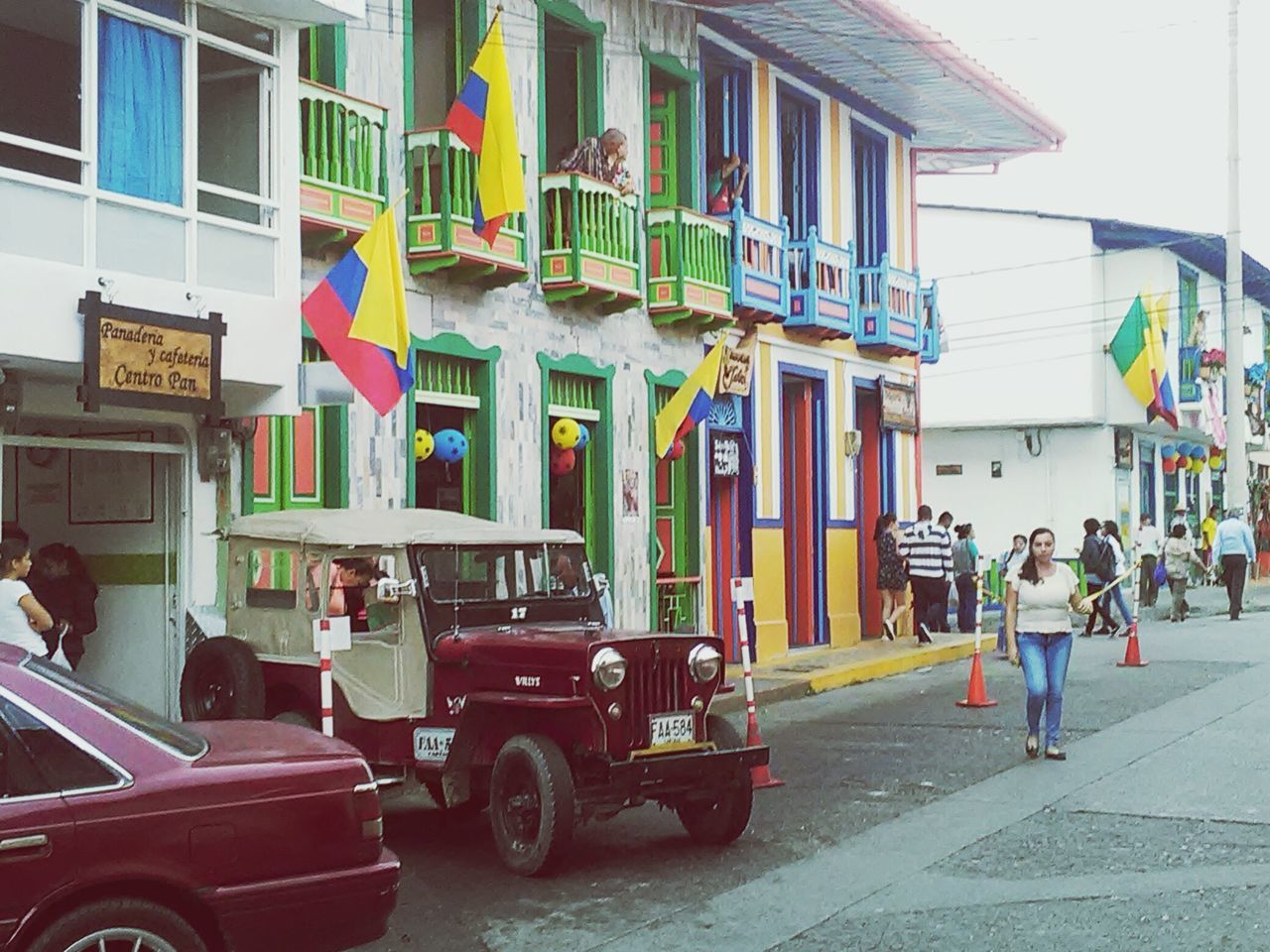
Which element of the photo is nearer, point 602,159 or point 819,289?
point 602,159

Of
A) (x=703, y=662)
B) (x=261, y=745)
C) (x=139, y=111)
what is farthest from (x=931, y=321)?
(x=261, y=745)

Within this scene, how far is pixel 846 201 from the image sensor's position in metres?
23.7

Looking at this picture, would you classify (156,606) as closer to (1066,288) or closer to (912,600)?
(912,600)

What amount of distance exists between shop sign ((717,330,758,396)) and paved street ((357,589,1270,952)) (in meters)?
6.52

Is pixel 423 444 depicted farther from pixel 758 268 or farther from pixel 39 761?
pixel 39 761

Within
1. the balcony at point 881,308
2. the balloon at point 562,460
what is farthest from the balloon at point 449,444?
the balcony at point 881,308

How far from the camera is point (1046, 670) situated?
41.2ft

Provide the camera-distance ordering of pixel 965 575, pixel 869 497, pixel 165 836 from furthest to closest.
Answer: pixel 965 575 → pixel 869 497 → pixel 165 836

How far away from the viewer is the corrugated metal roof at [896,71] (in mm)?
20266

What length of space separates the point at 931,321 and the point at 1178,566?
19.7ft

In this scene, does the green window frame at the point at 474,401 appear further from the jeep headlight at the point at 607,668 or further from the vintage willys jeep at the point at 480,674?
the jeep headlight at the point at 607,668

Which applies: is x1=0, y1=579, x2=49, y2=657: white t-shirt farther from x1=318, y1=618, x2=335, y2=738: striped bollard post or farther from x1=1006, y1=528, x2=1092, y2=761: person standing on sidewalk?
x1=1006, y1=528, x2=1092, y2=761: person standing on sidewalk

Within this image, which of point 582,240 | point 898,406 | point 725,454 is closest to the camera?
point 582,240

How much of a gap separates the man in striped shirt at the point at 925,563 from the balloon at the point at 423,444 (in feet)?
29.6
